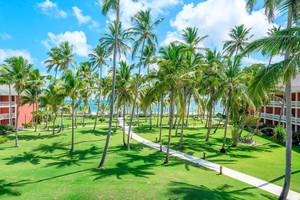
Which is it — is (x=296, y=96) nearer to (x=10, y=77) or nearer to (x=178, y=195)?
(x=178, y=195)

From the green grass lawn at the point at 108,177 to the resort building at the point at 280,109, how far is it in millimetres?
20614

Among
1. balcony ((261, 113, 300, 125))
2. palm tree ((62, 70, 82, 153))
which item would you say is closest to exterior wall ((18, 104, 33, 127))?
palm tree ((62, 70, 82, 153))

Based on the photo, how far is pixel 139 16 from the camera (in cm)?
3412

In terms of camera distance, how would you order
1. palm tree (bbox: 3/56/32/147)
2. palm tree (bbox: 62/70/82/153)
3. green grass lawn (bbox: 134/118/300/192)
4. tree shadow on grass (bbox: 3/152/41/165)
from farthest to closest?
palm tree (bbox: 3/56/32/147)
palm tree (bbox: 62/70/82/153)
tree shadow on grass (bbox: 3/152/41/165)
green grass lawn (bbox: 134/118/300/192)

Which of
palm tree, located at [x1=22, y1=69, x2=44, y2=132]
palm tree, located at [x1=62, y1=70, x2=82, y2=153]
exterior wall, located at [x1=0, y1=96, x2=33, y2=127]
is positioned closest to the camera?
palm tree, located at [x1=62, y1=70, x2=82, y2=153]

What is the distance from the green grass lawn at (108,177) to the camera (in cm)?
1688

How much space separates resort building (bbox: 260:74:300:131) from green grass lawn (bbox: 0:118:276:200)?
67.6ft

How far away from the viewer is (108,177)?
20844 millimetres

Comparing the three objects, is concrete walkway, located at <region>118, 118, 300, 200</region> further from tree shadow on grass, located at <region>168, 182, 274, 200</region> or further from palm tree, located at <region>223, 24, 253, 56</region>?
palm tree, located at <region>223, 24, 253, 56</region>

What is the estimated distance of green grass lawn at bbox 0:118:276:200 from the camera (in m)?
16.9

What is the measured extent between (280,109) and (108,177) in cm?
4165

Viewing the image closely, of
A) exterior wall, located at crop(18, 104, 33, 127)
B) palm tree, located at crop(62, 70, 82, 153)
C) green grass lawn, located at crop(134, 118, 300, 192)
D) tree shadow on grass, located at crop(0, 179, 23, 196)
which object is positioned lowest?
tree shadow on grass, located at crop(0, 179, 23, 196)

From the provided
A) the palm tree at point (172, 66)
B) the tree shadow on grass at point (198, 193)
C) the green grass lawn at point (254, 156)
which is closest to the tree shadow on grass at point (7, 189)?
the tree shadow on grass at point (198, 193)

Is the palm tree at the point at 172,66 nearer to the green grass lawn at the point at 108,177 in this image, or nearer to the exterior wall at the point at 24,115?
the green grass lawn at the point at 108,177
